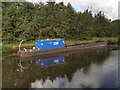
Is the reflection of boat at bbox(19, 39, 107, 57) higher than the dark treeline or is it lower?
lower

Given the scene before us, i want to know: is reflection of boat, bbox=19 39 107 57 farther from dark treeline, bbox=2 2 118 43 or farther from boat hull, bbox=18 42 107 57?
dark treeline, bbox=2 2 118 43

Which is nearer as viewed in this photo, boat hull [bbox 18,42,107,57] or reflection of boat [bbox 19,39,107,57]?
boat hull [bbox 18,42,107,57]

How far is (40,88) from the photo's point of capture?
46.9ft

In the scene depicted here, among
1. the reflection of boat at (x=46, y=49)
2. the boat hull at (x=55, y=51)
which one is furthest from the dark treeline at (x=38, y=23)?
the reflection of boat at (x=46, y=49)

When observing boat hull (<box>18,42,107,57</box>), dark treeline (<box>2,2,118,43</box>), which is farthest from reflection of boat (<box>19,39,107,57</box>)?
dark treeline (<box>2,2,118,43</box>)

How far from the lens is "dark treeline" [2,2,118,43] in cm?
4759

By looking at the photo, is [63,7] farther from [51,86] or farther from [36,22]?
[51,86]

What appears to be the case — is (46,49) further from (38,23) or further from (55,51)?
(38,23)

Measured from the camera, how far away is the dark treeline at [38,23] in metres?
47.6

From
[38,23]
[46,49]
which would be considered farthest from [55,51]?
[38,23]

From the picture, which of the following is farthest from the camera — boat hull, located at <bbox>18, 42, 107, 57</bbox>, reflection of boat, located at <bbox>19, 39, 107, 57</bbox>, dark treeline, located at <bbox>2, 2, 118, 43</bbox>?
dark treeline, located at <bbox>2, 2, 118, 43</bbox>

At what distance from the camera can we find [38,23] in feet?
180

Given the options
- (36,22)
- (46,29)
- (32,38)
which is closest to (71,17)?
(46,29)

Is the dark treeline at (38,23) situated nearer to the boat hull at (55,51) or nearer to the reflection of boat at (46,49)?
the boat hull at (55,51)
